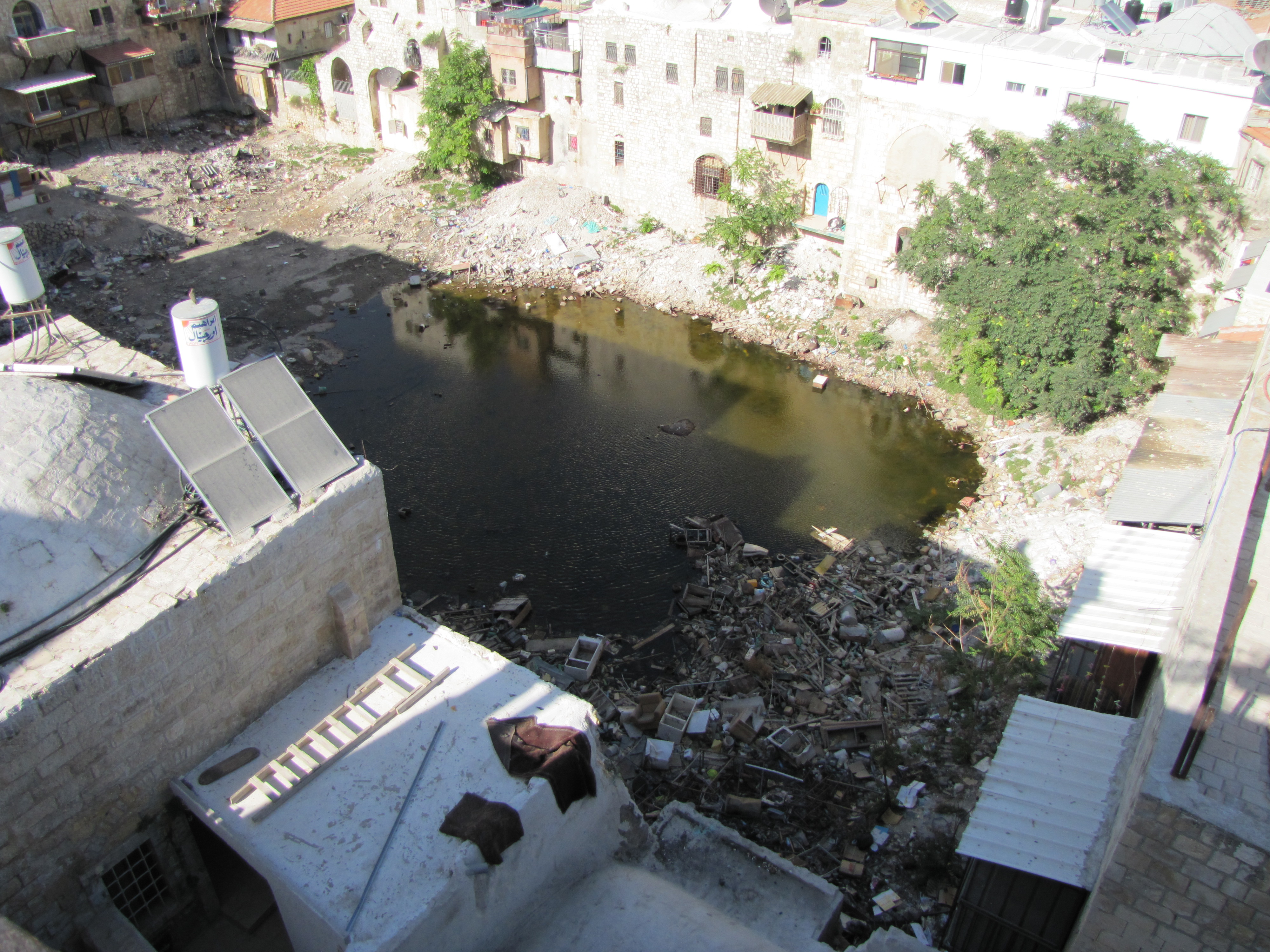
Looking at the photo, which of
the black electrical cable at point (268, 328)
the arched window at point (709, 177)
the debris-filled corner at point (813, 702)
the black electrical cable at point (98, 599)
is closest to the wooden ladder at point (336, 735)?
the black electrical cable at point (98, 599)

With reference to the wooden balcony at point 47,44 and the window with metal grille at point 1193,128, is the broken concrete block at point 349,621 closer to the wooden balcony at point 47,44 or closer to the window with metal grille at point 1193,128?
the window with metal grille at point 1193,128

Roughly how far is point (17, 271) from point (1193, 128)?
22.2 m

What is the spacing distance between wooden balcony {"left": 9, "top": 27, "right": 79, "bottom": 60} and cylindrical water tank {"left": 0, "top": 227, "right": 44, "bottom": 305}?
28.5m

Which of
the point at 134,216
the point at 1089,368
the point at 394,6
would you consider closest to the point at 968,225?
the point at 1089,368

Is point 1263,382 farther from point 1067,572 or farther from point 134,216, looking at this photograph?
point 134,216

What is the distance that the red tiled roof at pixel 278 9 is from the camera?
1451 inches

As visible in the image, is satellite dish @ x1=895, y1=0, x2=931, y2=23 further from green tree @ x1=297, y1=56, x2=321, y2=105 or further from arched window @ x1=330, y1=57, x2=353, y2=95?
green tree @ x1=297, y1=56, x2=321, y2=105

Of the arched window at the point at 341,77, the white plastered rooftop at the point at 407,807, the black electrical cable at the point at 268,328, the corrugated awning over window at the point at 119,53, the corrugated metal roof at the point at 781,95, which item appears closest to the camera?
the white plastered rooftop at the point at 407,807

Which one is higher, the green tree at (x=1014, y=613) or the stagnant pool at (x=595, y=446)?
the green tree at (x=1014, y=613)

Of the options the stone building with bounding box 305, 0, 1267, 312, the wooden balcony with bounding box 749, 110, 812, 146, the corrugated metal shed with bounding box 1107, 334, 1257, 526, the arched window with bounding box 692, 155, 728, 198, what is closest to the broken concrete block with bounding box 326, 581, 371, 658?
the corrugated metal shed with bounding box 1107, 334, 1257, 526

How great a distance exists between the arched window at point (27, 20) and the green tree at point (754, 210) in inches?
1053

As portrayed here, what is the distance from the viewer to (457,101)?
32.1 m

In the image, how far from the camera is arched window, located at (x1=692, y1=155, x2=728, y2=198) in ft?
97.7

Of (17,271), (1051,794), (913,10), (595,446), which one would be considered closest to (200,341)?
(17,271)
